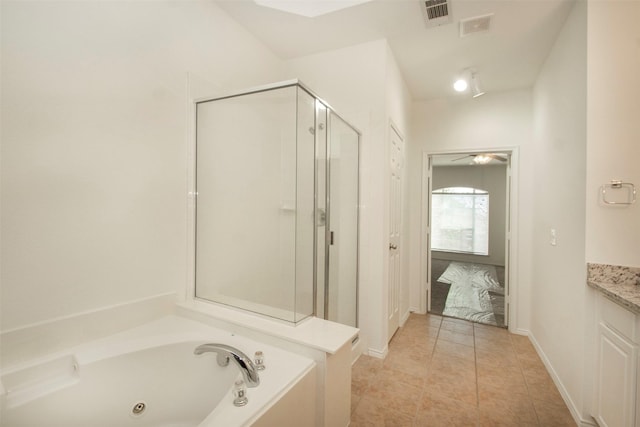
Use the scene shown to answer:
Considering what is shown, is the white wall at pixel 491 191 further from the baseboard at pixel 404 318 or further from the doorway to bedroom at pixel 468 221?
the baseboard at pixel 404 318

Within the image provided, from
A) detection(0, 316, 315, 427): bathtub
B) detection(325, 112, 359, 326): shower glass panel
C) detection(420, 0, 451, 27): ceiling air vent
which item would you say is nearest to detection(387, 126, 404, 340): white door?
detection(325, 112, 359, 326): shower glass panel

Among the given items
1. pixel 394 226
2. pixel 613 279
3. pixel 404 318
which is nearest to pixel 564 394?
pixel 613 279

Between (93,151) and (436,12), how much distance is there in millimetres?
2284

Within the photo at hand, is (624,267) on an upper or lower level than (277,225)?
lower

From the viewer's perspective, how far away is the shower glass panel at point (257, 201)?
1.89 m

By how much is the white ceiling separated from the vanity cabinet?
6.34ft

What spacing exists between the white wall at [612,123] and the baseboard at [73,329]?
2575mm

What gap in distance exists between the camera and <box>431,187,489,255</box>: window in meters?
6.75

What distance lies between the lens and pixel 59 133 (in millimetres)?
1283

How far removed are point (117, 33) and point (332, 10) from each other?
4.52 ft

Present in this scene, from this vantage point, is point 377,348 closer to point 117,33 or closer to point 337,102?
point 337,102

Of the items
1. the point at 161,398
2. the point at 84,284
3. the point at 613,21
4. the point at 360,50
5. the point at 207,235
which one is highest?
the point at 360,50

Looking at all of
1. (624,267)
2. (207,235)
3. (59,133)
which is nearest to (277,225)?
(207,235)

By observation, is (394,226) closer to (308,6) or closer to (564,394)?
(564,394)
